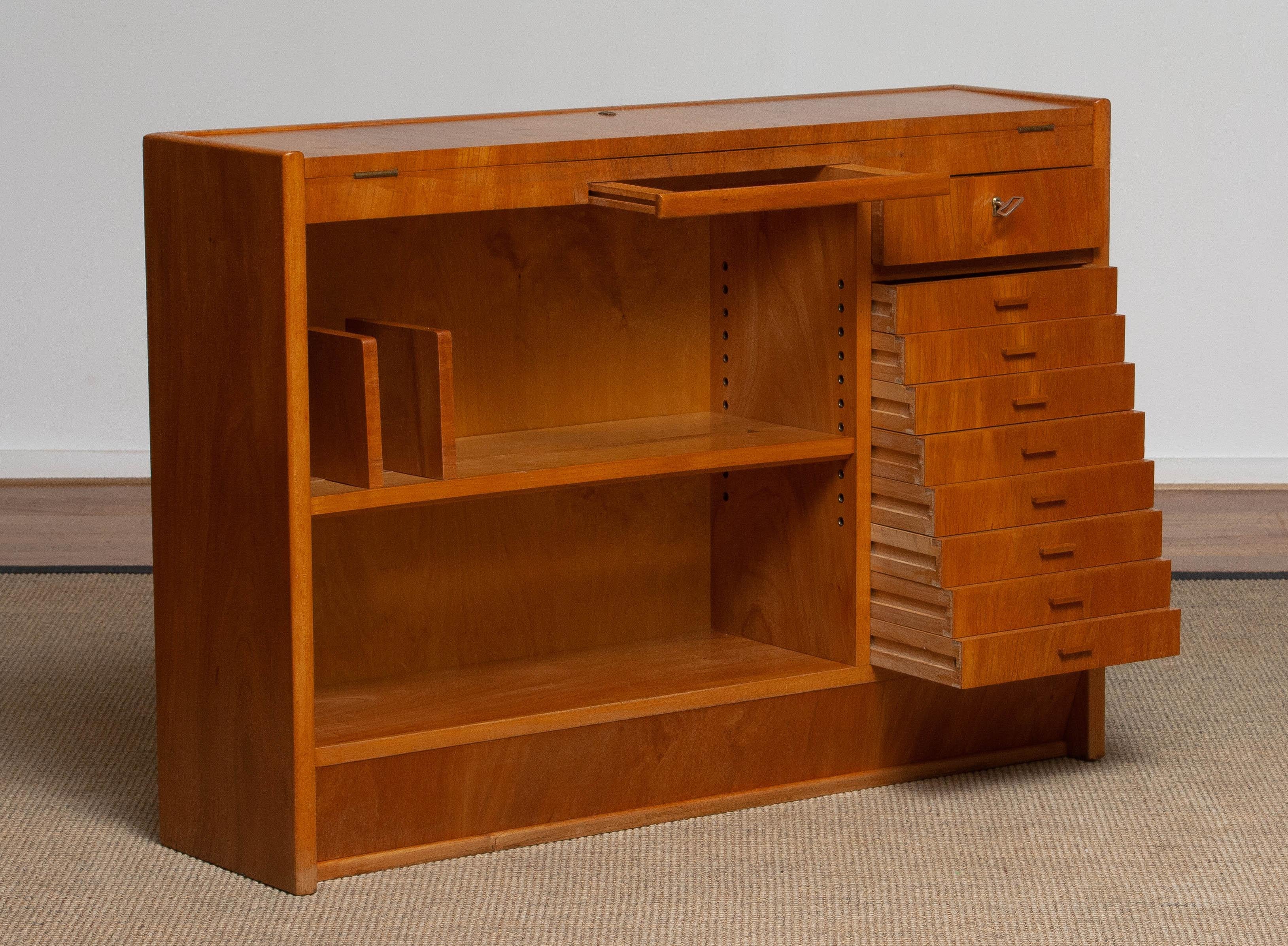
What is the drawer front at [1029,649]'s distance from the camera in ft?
9.47

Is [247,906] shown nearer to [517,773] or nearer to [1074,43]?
[517,773]

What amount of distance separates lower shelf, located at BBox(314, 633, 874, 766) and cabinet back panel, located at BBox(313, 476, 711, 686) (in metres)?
0.04

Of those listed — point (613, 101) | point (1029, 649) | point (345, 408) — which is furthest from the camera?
point (613, 101)

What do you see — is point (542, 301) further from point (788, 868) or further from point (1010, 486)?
point (788, 868)

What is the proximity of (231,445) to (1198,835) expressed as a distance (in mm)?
1431

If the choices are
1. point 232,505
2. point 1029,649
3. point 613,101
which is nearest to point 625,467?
point 232,505

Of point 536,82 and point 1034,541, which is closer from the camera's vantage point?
point 1034,541

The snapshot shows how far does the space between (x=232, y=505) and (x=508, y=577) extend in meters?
0.60

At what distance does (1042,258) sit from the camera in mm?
3088

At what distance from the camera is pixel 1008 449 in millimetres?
2945

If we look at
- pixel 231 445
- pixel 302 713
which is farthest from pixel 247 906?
pixel 231 445

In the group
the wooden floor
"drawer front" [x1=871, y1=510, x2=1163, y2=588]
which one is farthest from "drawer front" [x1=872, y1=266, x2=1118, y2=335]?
the wooden floor

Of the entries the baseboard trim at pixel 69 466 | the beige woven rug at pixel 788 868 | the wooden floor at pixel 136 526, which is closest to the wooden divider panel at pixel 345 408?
the beige woven rug at pixel 788 868

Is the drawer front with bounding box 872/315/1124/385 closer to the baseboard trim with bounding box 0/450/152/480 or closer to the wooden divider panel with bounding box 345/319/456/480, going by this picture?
the wooden divider panel with bounding box 345/319/456/480
